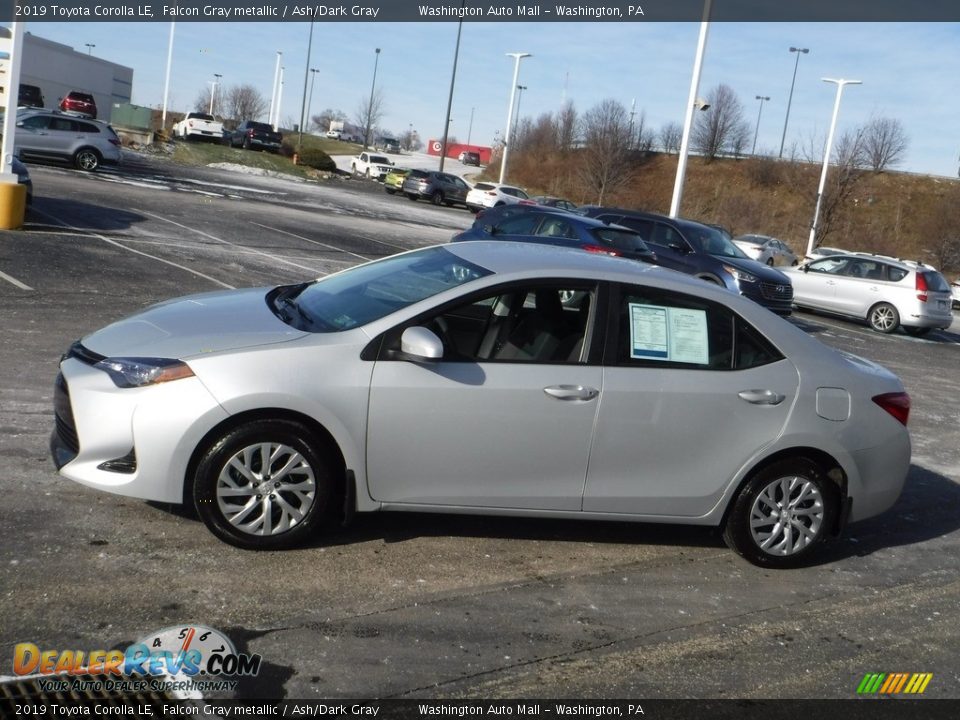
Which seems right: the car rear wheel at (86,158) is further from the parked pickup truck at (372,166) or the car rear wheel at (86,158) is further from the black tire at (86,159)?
the parked pickup truck at (372,166)

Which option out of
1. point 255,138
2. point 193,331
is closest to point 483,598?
point 193,331

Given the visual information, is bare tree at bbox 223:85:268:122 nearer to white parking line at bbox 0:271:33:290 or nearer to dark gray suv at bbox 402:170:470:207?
dark gray suv at bbox 402:170:470:207

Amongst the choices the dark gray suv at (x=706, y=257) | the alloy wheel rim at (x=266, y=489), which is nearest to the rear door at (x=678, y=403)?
the alloy wheel rim at (x=266, y=489)

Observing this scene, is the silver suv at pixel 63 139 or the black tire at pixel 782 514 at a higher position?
the silver suv at pixel 63 139

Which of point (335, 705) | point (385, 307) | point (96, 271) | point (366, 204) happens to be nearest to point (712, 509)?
point (385, 307)

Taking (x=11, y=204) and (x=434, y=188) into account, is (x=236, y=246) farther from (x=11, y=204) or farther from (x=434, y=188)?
(x=434, y=188)

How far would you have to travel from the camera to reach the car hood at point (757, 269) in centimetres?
1862

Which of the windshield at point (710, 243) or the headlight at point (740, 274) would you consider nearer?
the headlight at point (740, 274)

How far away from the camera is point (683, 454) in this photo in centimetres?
561

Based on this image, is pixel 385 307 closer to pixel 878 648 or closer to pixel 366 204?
pixel 878 648

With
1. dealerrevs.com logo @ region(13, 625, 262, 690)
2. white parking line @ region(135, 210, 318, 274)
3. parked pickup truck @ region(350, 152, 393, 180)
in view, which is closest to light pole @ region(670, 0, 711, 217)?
white parking line @ region(135, 210, 318, 274)

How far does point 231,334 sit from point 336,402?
25.9 inches

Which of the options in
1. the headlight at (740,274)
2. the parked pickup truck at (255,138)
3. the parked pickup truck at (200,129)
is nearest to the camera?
the headlight at (740,274)

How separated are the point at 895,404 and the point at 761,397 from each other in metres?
1.00
